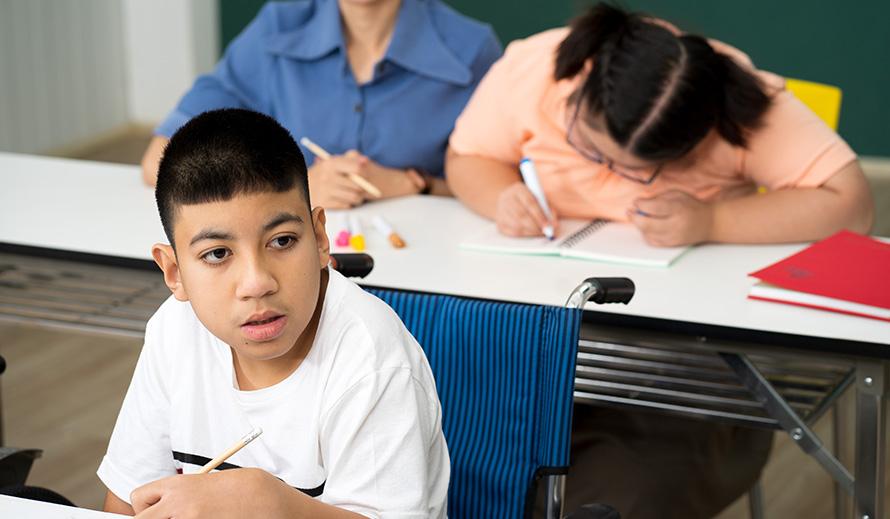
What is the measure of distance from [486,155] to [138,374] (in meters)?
1.14

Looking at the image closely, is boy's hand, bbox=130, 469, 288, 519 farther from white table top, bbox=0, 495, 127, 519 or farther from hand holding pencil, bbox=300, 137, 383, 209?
hand holding pencil, bbox=300, 137, 383, 209

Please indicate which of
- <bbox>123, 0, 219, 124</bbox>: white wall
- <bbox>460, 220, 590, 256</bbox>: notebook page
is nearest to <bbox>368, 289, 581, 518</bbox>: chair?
<bbox>460, 220, 590, 256</bbox>: notebook page

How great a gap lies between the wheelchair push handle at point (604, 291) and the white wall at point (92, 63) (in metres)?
3.77

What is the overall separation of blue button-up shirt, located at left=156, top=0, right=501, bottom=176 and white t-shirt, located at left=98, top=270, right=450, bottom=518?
125 centimetres

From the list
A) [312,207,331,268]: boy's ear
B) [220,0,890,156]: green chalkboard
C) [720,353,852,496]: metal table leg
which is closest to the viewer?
[312,207,331,268]: boy's ear

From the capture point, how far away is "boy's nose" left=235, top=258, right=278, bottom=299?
121 centimetres

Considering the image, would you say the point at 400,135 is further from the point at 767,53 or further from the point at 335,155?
the point at 767,53

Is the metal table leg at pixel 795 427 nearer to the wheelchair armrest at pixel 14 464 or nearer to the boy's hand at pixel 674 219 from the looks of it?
the boy's hand at pixel 674 219

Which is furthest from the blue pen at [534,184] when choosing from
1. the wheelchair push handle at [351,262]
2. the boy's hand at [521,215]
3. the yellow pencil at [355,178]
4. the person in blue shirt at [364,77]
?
the wheelchair push handle at [351,262]

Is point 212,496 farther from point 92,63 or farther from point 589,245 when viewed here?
point 92,63

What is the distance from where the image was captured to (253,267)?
1211mm

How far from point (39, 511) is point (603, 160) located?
125 cm

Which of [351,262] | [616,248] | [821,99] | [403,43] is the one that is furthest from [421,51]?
[351,262]

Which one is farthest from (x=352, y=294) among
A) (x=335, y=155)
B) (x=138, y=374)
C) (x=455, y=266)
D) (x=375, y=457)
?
(x=335, y=155)
